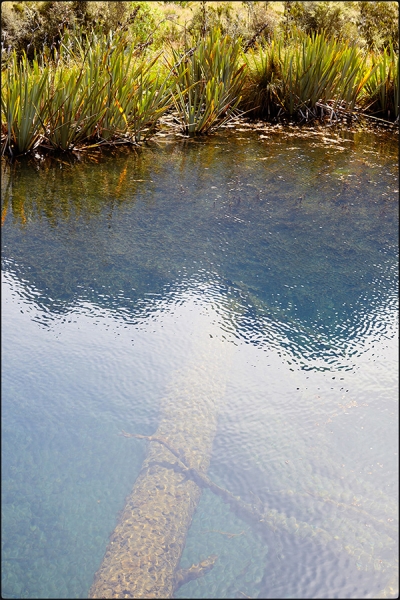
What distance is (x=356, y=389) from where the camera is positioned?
2086 millimetres

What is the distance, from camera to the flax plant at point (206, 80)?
4949mm

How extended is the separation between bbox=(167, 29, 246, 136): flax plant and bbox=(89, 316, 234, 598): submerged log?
10.9ft

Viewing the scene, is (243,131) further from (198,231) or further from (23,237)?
(23,237)

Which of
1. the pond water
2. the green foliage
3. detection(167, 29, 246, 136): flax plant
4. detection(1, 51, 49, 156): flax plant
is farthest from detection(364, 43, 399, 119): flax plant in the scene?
the green foliage

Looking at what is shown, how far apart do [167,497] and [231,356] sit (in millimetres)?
687

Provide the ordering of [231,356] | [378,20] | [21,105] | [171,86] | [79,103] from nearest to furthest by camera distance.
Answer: [231,356]
[21,105]
[79,103]
[171,86]
[378,20]

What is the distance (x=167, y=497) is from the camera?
68.1 inches

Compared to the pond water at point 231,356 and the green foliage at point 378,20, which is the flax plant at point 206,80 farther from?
the green foliage at point 378,20

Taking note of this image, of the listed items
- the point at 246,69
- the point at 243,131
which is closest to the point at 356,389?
the point at 243,131

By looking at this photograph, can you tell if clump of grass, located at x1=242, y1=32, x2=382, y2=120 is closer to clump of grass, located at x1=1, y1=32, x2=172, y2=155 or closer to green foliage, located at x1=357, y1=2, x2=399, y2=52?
clump of grass, located at x1=1, y1=32, x2=172, y2=155

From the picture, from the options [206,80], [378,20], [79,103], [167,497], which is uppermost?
[378,20]

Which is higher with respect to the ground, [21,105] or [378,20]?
[378,20]

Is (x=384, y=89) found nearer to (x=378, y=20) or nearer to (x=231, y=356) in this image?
(x=231, y=356)

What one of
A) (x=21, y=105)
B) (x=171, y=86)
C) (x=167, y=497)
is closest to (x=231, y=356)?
(x=167, y=497)
